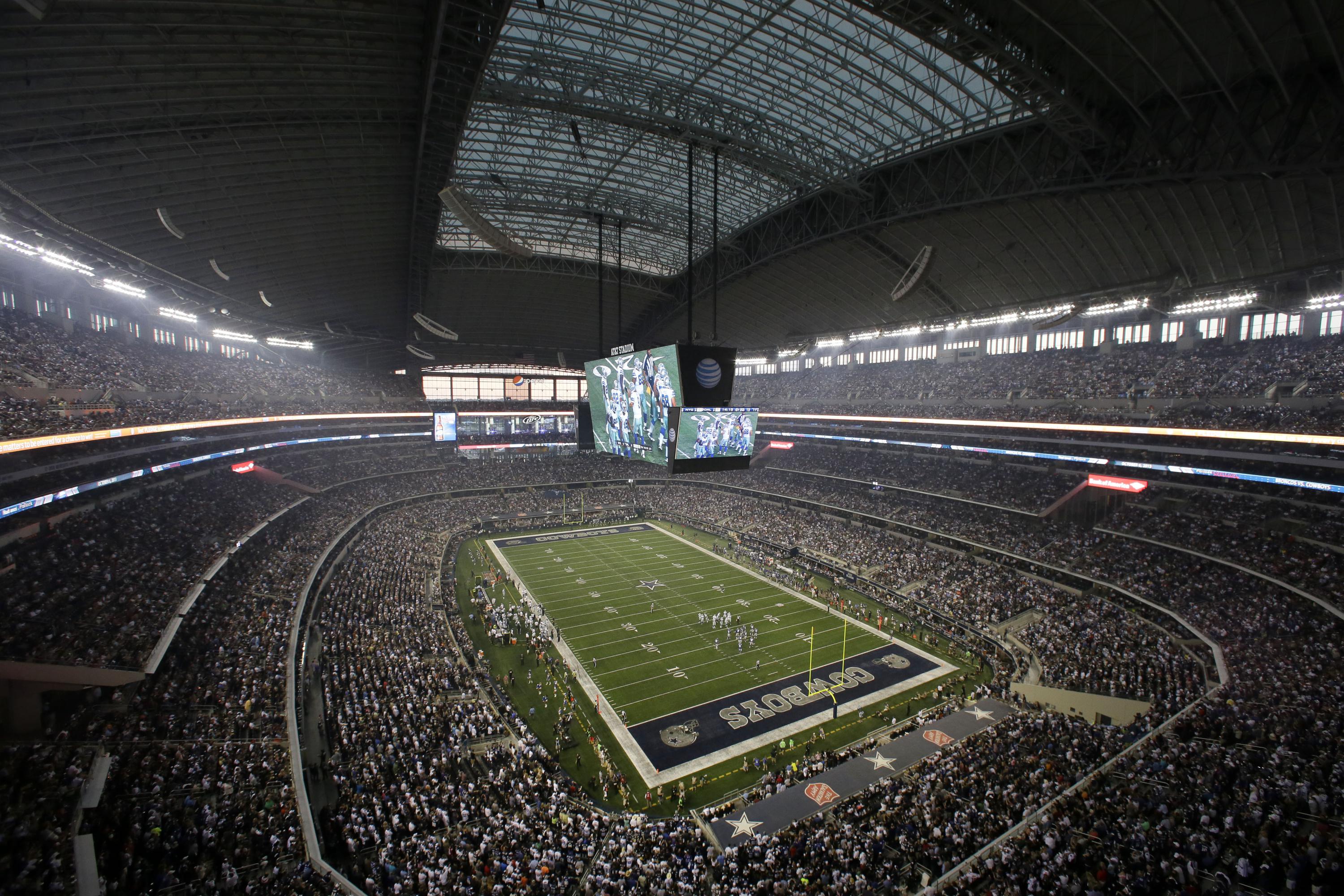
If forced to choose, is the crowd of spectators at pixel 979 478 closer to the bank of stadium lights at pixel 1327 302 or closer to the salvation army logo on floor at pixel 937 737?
the bank of stadium lights at pixel 1327 302

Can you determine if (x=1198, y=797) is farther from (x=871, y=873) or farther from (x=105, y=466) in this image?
(x=105, y=466)

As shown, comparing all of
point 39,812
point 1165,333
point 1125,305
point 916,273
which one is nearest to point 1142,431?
point 1125,305

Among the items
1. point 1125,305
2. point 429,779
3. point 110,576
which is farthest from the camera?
point 1125,305

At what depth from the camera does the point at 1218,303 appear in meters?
31.9

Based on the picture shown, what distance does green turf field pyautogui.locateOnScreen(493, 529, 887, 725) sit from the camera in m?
24.7

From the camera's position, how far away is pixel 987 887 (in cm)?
1064

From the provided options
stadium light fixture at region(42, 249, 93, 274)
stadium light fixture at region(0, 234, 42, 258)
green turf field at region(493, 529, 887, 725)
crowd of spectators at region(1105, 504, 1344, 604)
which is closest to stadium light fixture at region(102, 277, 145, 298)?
stadium light fixture at region(42, 249, 93, 274)

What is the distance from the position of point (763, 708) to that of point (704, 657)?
4952mm

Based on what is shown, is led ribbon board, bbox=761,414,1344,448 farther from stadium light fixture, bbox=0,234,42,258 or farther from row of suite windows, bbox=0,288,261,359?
row of suite windows, bbox=0,288,261,359

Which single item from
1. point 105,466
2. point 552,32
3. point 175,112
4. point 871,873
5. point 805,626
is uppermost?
point 552,32

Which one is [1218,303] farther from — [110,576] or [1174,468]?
[110,576]

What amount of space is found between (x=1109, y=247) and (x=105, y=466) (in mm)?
47901

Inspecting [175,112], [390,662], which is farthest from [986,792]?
[175,112]

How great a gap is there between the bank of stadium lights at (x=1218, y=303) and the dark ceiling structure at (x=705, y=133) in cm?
339
